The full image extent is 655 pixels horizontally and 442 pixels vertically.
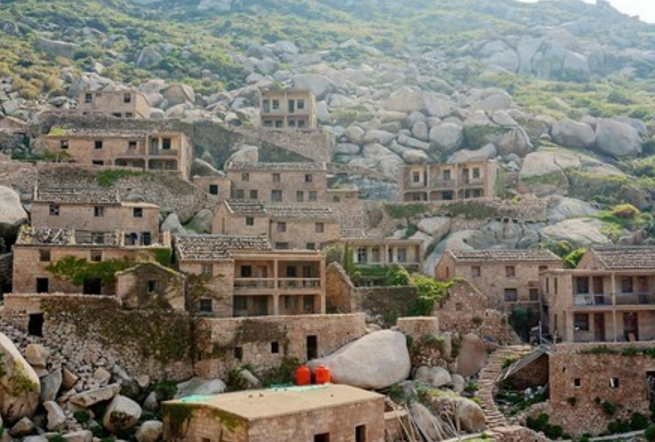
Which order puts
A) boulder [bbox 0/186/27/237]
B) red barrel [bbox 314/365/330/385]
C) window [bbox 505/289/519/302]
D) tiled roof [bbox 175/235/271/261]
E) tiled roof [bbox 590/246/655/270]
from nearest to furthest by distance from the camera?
1. red barrel [bbox 314/365/330/385]
2. tiled roof [bbox 175/235/271/261]
3. boulder [bbox 0/186/27/237]
4. tiled roof [bbox 590/246/655/270]
5. window [bbox 505/289/519/302]

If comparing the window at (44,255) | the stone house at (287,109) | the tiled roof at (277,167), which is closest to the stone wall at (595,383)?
the tiled roof at (277,167)

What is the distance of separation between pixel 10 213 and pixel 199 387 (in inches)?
813

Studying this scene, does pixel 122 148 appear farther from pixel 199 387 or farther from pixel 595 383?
pixel 595 383

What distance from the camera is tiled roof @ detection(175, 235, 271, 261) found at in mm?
52562

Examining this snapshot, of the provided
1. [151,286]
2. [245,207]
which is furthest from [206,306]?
[245,207]

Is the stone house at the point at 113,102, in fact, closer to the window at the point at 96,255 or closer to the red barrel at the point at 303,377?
the window at the point at 96,255

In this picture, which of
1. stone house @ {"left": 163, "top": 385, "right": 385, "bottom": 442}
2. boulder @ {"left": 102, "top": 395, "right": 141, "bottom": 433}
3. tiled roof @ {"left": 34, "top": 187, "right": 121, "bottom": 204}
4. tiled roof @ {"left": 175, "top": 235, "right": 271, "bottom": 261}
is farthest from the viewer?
tiled roof @ {"left": 34, "top": 187, "right": 121, "bottom": 204}

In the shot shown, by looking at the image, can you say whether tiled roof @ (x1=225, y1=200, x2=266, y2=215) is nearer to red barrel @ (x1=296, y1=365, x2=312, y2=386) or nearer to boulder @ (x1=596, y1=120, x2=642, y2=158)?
red barrel @ (x1=296, y1=365, x2=312, y2=386)

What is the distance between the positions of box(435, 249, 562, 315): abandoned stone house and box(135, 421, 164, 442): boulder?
84.1 feet

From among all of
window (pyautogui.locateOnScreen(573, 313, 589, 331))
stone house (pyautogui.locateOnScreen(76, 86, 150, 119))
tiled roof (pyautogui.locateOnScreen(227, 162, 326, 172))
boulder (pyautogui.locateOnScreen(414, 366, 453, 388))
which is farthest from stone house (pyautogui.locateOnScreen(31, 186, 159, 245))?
window (pyautogui.locateOnScreen(573, 313, 589, 331))

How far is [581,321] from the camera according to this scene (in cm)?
5697

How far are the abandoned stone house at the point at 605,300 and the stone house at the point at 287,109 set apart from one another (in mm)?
40774

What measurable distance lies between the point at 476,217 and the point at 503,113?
3078cm

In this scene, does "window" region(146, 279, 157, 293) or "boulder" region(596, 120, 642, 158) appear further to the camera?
"boulder" region(596, 120, 642, 158)
